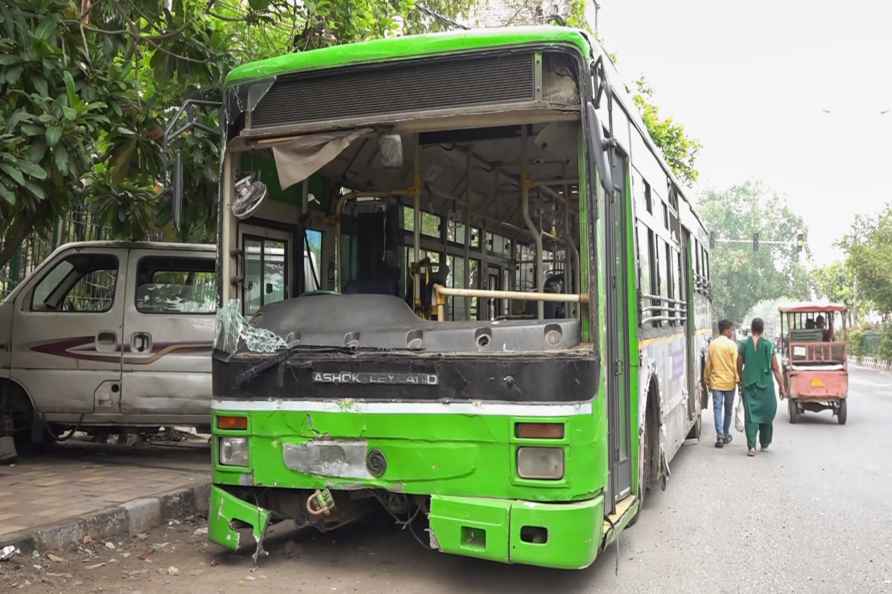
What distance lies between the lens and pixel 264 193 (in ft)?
17.0

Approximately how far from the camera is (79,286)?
8086 mm

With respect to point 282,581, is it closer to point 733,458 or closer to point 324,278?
point 324,278

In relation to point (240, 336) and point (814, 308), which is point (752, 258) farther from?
point (240, 336)

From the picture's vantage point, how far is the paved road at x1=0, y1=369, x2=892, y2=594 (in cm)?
488

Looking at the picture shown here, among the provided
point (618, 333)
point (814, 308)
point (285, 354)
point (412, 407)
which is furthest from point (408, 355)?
point (814, 308)

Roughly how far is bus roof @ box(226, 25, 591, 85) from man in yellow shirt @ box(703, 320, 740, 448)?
7.60 meters

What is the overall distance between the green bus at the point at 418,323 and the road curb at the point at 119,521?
1005 millimetres

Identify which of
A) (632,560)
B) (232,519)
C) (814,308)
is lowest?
(632,560)

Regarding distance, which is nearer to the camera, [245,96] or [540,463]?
[540,463]

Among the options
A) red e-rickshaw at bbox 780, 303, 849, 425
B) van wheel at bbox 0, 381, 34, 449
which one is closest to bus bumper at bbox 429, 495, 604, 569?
van wheel at bbox 0, 381, 34, 449

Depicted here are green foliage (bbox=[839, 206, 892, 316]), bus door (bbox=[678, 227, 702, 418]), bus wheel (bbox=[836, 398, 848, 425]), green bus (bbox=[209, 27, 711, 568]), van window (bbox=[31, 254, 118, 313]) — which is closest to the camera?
green bus (bbox=[209, 27, 711, 568])

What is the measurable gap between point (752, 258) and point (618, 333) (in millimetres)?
70063

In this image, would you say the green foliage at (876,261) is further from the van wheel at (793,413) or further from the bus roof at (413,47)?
the bus roof at (413,47)

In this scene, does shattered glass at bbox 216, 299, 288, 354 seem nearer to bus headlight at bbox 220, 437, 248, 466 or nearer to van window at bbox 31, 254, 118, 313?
bus headlight at bbox 220, 437, 248, 466
